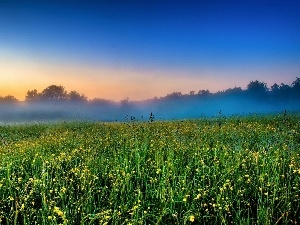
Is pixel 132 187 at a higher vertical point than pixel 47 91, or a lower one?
lower

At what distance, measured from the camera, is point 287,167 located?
306 inches

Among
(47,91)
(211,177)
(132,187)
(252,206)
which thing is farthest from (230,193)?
(47,91)

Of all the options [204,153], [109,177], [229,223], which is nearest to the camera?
[229,223]

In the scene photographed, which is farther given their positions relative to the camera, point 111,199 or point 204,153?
point 204,153

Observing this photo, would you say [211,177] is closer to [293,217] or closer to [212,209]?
[212,209]

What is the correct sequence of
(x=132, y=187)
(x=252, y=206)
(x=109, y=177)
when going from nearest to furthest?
(x=252, y=206) < (x=132, y=187) < (x=109, y=177)

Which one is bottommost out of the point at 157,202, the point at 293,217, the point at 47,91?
the point at 293,217

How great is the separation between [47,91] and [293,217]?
487ft

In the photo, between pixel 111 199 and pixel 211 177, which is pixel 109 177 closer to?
pixel 111 199

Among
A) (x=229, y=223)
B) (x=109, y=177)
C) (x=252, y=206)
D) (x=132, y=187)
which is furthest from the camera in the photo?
(x=109, y=177)

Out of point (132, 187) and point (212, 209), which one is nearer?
point (212, 209)

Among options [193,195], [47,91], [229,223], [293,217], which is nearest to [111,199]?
[193,195]

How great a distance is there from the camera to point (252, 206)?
6.21 meters

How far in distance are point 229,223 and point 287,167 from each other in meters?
2.86
